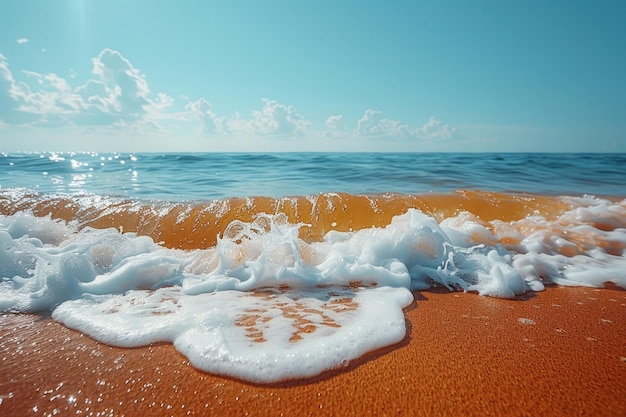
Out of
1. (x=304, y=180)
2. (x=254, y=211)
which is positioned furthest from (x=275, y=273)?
(x=304, y=180)

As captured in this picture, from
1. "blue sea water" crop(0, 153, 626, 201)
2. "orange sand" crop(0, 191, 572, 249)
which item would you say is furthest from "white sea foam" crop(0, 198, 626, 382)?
"blue sea water" crop(0, 153, 626, 201)

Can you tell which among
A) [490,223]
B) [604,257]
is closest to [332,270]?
[490,223]

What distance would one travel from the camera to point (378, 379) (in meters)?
1.28

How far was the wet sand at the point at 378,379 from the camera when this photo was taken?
1.13 metres

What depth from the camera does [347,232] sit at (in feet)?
11.9

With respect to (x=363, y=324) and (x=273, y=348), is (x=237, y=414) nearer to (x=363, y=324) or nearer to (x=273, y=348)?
(x=273, y=348)

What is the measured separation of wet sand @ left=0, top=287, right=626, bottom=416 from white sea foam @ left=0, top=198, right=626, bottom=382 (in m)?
0.09

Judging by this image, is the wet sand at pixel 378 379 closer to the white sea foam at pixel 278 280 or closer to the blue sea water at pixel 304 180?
the white sea foam at pixel 278 280

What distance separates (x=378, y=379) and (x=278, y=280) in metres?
1.12

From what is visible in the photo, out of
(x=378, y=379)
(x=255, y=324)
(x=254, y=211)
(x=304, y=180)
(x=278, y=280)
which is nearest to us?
(x=378, y=379)

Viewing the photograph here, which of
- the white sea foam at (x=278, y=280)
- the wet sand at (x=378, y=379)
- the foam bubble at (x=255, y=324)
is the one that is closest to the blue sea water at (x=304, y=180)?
the white sea foam at (x=278, y=280)

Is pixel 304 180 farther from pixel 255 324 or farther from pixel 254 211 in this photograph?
pixel 255 324

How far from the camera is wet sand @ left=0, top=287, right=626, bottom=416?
1.13 meters

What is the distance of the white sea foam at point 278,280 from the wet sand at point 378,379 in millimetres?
95
